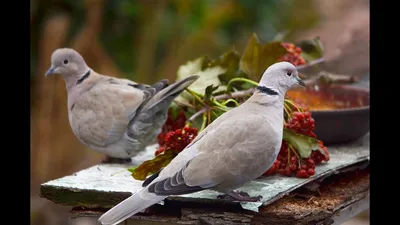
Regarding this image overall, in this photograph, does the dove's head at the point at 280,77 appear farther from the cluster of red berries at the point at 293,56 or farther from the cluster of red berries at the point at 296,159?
the cluster of red berries at the point at 293,56

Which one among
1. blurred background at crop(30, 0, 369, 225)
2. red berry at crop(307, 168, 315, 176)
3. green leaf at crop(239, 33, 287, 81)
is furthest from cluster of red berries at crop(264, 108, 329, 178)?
blurred background at crop(30, 0, 369, 225)

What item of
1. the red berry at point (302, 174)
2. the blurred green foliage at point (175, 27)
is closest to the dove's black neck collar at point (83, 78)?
the red berry at point (302, 174)

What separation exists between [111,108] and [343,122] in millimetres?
598

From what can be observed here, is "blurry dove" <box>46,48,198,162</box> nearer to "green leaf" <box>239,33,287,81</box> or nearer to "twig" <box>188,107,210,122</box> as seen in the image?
"twig" <box>188,107,210,122</box>

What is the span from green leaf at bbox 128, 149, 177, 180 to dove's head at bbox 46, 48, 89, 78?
0.28 meters

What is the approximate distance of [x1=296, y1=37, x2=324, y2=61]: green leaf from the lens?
190 cm

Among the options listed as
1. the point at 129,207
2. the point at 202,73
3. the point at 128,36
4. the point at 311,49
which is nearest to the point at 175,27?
the point at 128,36

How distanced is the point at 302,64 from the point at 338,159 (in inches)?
10.7

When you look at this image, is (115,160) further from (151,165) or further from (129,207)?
(129,207)

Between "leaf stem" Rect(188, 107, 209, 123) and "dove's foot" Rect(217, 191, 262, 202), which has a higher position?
"leaf stem" Rect(188, 107, 209, 123)

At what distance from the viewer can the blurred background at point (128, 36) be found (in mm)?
2838

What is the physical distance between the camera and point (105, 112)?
1.53 metres
